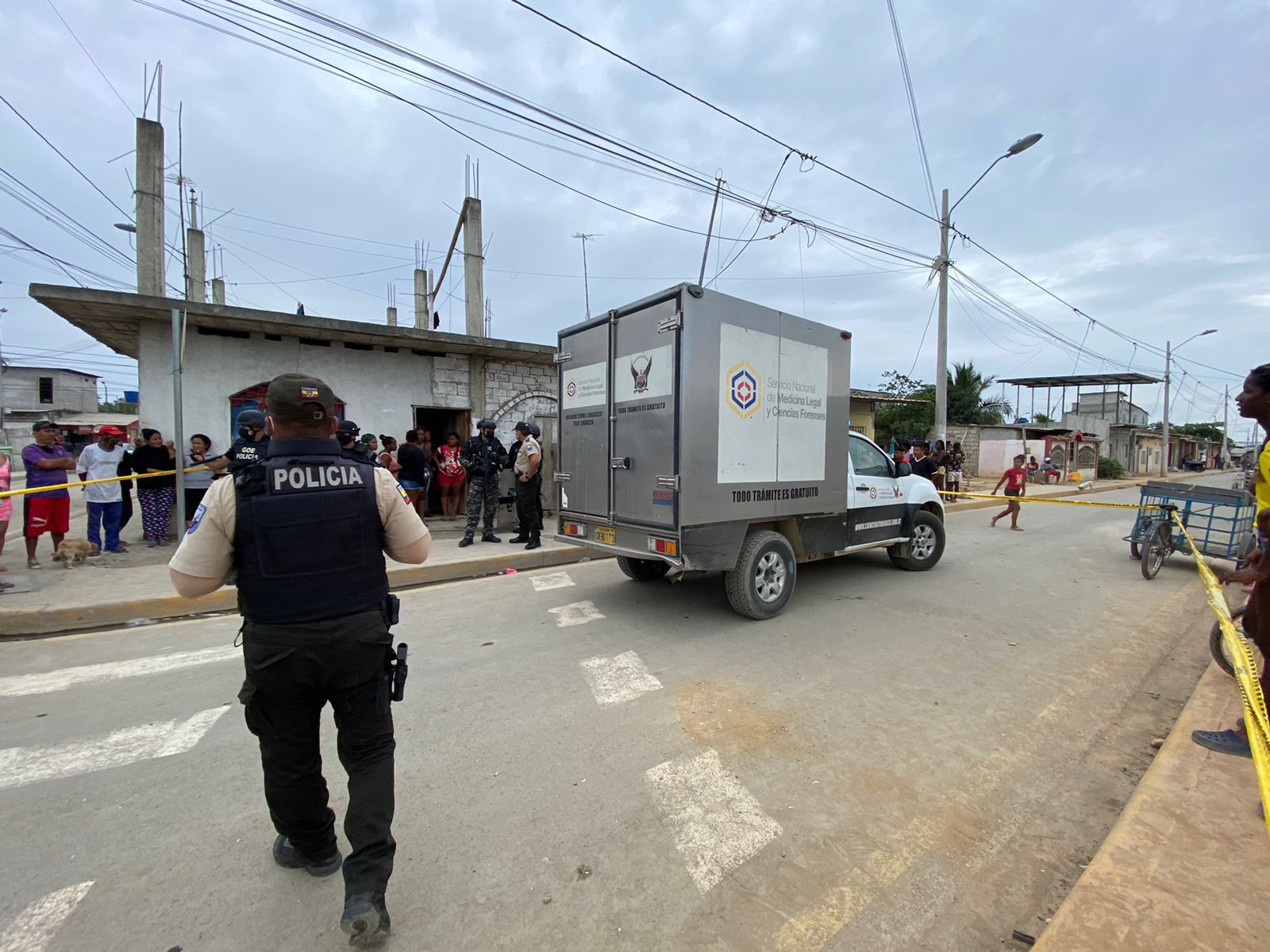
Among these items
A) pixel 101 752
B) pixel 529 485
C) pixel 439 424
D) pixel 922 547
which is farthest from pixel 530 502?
pixel 101 752

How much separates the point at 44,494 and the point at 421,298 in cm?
1684

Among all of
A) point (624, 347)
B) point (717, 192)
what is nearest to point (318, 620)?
point (624, 347)

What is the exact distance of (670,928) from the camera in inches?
76.6

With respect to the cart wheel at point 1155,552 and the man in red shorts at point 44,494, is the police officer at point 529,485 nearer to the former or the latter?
the man in red shorts at point 44,494

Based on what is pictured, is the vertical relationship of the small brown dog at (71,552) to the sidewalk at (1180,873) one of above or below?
above

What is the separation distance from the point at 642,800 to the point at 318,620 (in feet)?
5.48

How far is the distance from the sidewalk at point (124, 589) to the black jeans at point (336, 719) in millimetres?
4333

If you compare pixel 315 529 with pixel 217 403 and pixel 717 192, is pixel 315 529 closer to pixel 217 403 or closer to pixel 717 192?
pixel 217 403

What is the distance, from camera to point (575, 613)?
5457 mm

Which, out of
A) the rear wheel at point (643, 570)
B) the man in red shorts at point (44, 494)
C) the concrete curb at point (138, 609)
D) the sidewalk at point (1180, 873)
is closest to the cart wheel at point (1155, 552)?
the sidewalk at point (1180, 873)

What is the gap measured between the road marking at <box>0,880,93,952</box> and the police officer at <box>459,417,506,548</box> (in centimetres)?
630

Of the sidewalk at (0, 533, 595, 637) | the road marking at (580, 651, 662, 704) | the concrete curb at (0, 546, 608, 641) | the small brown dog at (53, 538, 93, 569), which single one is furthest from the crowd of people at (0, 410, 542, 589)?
the road marking at (580, 651, 662, 704)

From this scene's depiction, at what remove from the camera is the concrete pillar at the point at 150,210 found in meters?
8.72

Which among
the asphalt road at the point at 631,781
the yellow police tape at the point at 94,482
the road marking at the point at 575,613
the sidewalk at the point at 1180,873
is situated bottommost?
the asphalt road at the point at 631,781
